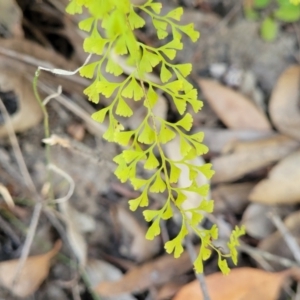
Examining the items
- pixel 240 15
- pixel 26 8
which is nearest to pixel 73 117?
pixel 26 8

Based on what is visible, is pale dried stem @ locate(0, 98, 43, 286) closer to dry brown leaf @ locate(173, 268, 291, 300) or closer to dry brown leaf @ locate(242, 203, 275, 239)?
dry brown leaf @ locate(173, 268, 291, 300)

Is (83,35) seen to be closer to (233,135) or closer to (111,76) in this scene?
(111,76)

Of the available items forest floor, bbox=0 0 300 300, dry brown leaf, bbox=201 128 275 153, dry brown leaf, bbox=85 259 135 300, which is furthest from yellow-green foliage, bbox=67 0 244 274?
dry brown leaf, bbox=201 128 275 153

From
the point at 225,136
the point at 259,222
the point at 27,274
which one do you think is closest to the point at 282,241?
the point at 259,222

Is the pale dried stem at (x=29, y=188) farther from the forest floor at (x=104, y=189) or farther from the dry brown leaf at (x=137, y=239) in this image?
the dry brown leaf at (x=137, y=239)

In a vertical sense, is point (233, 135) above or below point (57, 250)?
above

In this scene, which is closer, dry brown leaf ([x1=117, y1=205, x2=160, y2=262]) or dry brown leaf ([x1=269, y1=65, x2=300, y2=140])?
dry brown leaf ([x1=117, y1=205, x2=160, y2=262])
